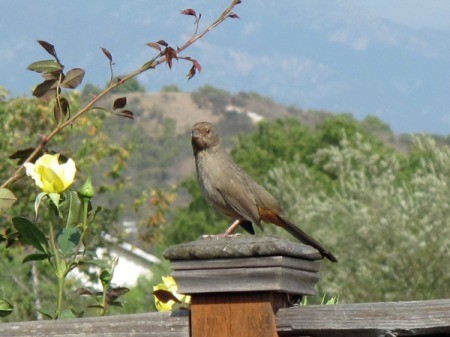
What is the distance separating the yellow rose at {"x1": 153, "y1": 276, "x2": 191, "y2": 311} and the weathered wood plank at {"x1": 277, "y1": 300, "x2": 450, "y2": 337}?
71 centimetres

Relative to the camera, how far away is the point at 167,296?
3635mm

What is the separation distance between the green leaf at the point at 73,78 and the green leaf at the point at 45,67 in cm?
4

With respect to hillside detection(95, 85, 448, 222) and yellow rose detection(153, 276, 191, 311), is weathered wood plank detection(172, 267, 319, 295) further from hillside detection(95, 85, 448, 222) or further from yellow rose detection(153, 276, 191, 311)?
hillside detection(95, 85, 448, 222)

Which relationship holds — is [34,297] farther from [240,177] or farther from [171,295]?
[171,295]

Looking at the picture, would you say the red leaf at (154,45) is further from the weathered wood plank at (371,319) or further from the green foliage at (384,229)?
the green foliage at (384,229)

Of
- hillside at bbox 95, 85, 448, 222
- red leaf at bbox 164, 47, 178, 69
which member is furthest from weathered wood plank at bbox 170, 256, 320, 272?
hillside at bbox 95, 85, 448, 222

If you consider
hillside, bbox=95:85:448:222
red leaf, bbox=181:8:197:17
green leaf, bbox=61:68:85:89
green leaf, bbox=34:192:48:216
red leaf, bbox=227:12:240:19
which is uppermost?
hillside, bbox=95:85:448:222

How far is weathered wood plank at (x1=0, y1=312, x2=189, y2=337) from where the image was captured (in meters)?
3.11

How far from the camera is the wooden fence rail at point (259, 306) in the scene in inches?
113

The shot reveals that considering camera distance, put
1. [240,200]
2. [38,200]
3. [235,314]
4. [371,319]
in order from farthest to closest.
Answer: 1. [240,200]
2. [38,200]
3. [235,314]
4. [371,319]

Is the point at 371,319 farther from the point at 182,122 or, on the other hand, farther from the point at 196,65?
the point at 182,122

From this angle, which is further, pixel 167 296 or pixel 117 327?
pixel 167 296

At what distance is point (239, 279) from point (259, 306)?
0.09m

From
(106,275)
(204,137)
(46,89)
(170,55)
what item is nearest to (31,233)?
(106,275)
